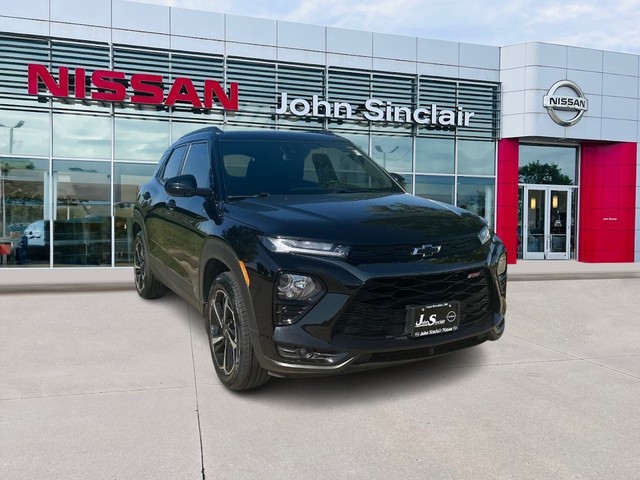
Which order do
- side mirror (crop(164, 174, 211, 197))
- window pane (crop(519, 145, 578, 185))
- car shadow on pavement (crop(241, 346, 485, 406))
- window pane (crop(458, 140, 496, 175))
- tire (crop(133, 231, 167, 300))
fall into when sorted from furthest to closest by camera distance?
1. window pane (crop(519, 145, 578, 185))
2. window pane (crop(458, 140, 496, 175))
3. tire (crop(133, 231, 167, 300))
4. side mirror (crop(164, 174, 211, 197))
5. car shadow on pavement (crop(241, 346, 485, 406))

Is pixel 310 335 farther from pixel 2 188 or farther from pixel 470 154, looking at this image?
pixel 470 154

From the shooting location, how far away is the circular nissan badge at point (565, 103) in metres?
14.7

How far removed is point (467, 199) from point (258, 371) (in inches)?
516

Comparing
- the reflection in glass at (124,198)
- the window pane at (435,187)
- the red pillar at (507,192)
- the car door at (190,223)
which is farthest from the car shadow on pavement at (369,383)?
the red pillar at (507,192)

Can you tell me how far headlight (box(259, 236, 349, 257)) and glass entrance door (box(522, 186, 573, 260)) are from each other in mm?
14758

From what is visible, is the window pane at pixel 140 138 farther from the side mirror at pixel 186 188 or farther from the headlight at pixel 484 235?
the headlight at pixel 484 235

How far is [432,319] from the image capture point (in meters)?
3.11

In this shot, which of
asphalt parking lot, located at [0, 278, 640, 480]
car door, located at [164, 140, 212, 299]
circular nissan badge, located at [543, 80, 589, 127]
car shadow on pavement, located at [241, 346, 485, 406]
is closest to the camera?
asphalt parking lot, located at [0, 278, 640, 480]

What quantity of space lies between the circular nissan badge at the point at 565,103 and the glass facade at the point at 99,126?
4682 mm

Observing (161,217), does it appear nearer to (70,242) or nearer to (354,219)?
(354,219)

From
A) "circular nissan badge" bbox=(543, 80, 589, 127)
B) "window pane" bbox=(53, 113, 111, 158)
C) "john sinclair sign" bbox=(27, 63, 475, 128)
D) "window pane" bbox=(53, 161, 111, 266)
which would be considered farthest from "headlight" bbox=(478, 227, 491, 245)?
"circular nissan badge" bbox=(543, 80, 589, 127)

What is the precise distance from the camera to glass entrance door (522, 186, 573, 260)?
1647cm

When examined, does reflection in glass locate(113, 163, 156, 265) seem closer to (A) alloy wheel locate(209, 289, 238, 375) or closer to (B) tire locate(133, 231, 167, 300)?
(B) tire locate(133, 231, 167, 300)

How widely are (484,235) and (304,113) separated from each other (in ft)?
34.8
